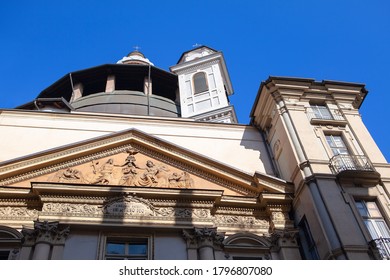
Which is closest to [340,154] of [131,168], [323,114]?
[323,114]

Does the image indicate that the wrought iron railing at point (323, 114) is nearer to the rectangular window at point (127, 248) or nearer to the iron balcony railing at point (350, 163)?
the iron balcony railing at point (350, 163)

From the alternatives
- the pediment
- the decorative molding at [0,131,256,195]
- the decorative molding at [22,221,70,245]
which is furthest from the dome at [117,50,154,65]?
the decorative molding at [22,221,70,245]

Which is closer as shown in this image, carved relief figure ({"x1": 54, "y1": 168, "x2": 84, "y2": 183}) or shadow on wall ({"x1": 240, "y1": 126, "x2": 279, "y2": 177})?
carved relief figure ({"x1": 54, "y1": 168, "x2": 84, "y2": 183})

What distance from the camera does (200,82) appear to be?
28.1 metres

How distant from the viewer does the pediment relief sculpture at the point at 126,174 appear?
14867mm

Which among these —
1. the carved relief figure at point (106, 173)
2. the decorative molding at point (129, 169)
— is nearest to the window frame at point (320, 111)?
the decorative molding at point (129, 169)

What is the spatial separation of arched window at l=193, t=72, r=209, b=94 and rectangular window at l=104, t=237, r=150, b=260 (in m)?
15.3

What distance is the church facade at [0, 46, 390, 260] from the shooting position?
12.9m

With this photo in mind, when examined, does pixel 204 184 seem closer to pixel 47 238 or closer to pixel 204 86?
pixel 47 238

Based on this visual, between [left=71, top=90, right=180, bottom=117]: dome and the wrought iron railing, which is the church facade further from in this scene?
[left=71, top=90, right=180, bottom=117]: dome

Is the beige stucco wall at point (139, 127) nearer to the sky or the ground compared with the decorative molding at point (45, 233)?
nearer to the sky

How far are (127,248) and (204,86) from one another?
16.2m

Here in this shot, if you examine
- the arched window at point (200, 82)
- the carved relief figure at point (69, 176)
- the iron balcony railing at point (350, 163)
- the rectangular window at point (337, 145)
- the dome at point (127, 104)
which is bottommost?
the iron balcony railing at point (350, 163)

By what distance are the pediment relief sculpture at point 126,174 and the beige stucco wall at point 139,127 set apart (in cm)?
224
